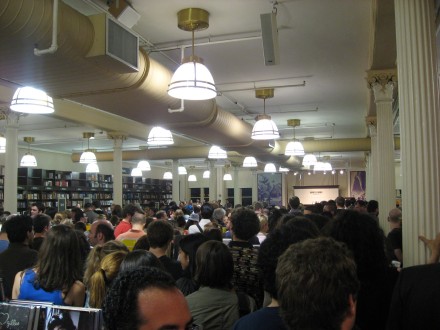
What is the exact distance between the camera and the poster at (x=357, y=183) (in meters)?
27.4

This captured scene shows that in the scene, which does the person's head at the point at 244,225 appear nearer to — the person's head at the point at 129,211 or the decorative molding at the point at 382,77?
the person's head at the point at 129,211

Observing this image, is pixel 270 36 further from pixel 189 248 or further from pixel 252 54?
pixel 189 248

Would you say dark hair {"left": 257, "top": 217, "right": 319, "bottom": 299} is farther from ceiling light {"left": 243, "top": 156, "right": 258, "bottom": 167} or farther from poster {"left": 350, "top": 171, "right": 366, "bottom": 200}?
poster {"left": 350, "top": 171, "right": 366, "bottom": 200}

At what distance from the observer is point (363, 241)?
7.64ft

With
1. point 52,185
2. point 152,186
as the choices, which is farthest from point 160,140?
point 152,186

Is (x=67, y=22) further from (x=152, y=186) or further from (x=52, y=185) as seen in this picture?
(x=152, y=186)

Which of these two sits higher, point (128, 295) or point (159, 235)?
point (128, 295)

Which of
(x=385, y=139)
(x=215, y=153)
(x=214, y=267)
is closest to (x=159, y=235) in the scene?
(x=214, y=267)

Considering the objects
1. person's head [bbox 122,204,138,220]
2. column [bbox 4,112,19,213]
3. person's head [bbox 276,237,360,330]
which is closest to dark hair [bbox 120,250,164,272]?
person's head [bbox 276,237,360,330]

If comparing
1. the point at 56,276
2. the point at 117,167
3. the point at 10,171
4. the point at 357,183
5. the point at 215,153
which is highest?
the point at 215,153

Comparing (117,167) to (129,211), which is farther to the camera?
(117,167)

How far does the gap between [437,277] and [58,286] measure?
199cm

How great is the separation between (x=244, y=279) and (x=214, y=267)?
2.14ft

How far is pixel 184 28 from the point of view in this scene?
5195 mm
